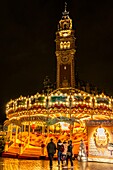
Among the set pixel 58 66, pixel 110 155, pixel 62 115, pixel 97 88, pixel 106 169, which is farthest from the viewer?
pixel 97 88

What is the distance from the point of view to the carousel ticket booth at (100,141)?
59.9 feet

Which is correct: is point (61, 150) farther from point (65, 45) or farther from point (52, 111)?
point (65, 45)

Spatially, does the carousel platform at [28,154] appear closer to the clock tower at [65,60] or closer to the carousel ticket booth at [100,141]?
the carousel ticket booth at [100,141]

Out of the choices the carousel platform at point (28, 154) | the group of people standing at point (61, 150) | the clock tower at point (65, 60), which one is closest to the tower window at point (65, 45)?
the clock tower at point (65, 60)

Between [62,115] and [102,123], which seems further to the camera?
[62,115]

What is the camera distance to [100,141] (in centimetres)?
1888

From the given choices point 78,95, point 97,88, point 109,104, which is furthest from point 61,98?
point 97,88

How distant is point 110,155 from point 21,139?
11612 mm

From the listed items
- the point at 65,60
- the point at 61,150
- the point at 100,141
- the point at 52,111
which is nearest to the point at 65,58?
the point at 65,60

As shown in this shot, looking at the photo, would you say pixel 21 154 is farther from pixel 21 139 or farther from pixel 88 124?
pixel 88 124

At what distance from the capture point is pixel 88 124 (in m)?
19.6

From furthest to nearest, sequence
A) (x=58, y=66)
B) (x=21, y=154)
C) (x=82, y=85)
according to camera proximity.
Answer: (x=82, y=85) < (x=58, y=66) < (x=21, y=154)

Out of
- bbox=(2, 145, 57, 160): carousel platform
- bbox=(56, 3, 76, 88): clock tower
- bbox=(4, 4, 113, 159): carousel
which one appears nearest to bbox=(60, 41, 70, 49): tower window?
bbox=(56, 3, 76, 88): clock tower

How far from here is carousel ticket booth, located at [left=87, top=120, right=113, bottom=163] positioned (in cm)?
1825
